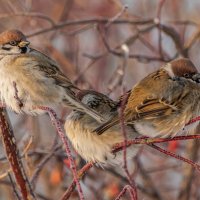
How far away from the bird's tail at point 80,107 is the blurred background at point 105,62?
353mm

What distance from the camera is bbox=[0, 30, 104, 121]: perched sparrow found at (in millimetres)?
4254

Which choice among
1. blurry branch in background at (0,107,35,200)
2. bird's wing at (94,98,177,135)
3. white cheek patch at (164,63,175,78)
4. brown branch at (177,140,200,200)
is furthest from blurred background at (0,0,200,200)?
blurry branch in background at (0,107,35,200)

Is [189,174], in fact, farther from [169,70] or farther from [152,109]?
[152,109]

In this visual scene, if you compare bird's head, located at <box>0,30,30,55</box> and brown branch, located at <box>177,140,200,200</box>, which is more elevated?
bird's head, located at <box>0,30,30,55</box>

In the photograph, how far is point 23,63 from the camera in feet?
14.3

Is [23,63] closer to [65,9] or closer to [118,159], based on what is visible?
[118,159]

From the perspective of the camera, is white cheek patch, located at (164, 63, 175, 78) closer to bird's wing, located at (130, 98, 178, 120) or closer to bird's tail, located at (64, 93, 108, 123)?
bird's wing, located at (130, 98, 178, 120)

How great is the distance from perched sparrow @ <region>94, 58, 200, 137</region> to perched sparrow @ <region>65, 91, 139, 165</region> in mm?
95

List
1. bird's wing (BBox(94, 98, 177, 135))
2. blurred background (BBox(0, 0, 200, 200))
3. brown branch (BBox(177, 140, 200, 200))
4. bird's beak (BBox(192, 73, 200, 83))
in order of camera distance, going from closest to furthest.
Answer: bird's wing (BBox(94, 98, 177, 135)) → bird's beak (BBox(192, 73, 200, 83)) → blurred background (BBox(0, 0, 200, 200)) → brown branch (BBox(177, 140, 200, 200))

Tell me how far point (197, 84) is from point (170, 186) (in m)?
2.87

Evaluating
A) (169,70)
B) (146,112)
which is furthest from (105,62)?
(146,112)

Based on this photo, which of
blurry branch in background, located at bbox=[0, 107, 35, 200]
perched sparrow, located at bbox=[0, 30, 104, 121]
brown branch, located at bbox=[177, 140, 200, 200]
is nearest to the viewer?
blurry branch in background, located at bbox=[0, 107, 35, 200]

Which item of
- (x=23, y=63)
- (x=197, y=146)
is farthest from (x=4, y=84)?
(x=197, y=146)

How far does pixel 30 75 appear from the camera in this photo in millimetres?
4352
